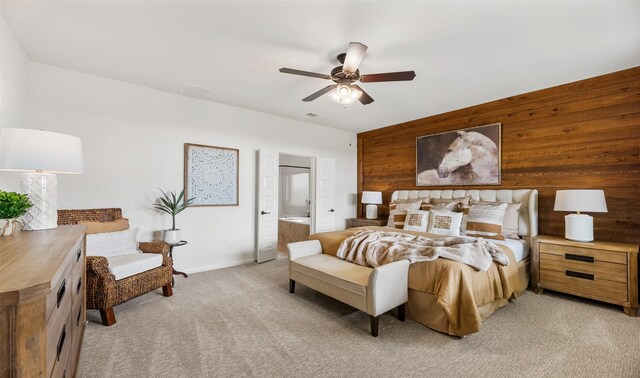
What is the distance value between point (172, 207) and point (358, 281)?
2.60 meters

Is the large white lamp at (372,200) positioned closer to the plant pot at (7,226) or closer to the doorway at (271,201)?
the doorway at (271,201)

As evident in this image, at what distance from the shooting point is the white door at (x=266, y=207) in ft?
15.1

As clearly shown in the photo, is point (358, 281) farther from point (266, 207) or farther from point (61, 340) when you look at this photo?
point (266, 207)

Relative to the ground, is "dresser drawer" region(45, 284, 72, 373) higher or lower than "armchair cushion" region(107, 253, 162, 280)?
higher

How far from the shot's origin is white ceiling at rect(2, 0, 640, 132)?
213 cm

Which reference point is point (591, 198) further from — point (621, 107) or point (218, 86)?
point (218, 86)

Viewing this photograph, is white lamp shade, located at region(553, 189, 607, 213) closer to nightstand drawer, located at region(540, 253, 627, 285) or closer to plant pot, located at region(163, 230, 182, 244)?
nightstand drawer, located at region(540, 253, 627, 285)

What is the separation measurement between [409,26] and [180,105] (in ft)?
10.5

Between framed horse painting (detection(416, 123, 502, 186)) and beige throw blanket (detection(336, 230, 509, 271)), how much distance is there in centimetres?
175

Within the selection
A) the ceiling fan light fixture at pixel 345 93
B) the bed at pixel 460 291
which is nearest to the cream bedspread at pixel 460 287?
the bed at pixel 460 291

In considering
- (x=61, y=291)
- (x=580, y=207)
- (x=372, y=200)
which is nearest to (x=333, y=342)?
(x=61, y=291)

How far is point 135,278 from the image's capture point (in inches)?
105

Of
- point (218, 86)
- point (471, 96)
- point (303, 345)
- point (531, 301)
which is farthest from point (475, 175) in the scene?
point (218, 86)

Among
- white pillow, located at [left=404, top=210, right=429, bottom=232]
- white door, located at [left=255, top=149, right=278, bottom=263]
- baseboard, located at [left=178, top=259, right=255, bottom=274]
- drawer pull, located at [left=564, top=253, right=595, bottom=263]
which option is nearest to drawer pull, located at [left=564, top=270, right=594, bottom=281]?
drawer pull, located at [left=564, top=253, right=595, bottom=263]
